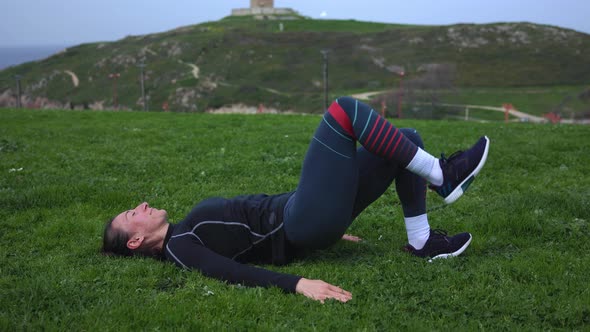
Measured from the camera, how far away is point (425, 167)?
5191 millimetres

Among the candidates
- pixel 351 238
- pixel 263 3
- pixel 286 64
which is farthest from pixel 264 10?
pixel 351 238

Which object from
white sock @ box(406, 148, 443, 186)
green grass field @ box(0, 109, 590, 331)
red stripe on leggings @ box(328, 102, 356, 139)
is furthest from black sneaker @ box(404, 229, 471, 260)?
red stripe on leggings @ box(328, 102, 356, 139)

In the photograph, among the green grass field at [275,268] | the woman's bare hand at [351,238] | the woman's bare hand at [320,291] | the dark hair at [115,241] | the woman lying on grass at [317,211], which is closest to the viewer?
the green grass field at [275,268]

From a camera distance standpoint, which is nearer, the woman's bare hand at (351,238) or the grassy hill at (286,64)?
the woman's bare hand at (351,238)

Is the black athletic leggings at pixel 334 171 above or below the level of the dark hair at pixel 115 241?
above

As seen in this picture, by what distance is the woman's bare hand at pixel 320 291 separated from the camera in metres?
4.73

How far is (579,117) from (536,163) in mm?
44378

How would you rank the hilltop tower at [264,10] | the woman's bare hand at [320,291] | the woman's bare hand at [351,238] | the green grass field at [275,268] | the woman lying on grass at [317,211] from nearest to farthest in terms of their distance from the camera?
1. the green grass field at [275,268]
2. the woman's bare hand at [320,291]
3. the woman lying on grass at [317,211]
4. the woman's bare hand at [351,238]
5. the hilltop tower at [264,10]

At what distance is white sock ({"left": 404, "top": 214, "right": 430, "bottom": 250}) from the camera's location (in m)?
5.79

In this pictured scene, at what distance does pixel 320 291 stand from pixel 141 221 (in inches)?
78.0

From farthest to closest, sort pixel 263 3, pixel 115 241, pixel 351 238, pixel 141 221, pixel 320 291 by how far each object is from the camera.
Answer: pixel 263 3 < pixel 351 238 < pixel 115 241 < pixel 141 221 < pixel 320 291

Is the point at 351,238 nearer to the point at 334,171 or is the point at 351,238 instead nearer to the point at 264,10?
the point at 334,171

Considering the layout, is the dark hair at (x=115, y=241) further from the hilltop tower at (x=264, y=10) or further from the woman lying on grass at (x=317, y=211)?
the hilltop tower at (x=264, y=10)

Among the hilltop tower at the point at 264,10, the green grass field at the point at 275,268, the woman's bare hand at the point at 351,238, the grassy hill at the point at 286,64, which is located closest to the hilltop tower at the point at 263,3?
the hilltop tower at the point at 264,10
